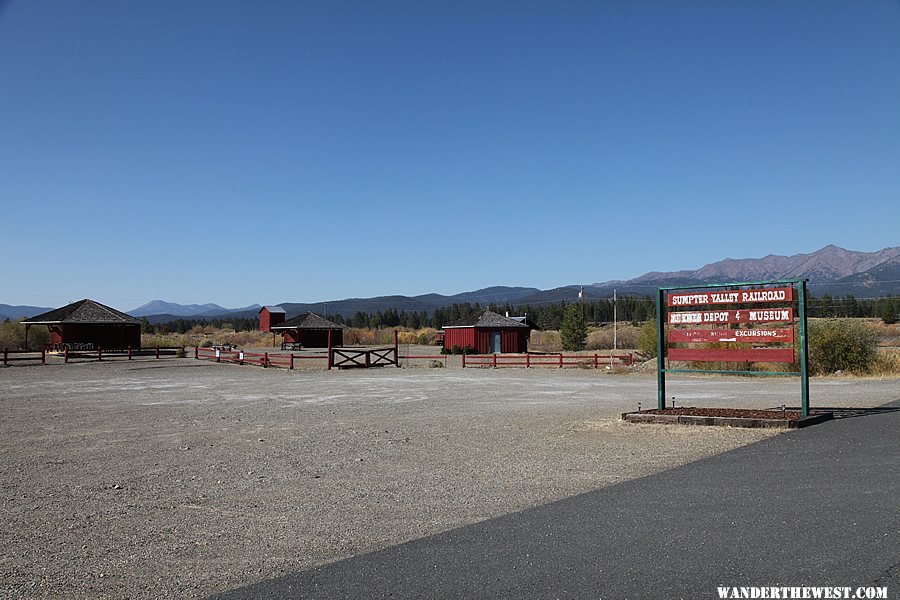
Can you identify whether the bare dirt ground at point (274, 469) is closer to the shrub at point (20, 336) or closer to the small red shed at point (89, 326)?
the small red shed at point (89, 326)

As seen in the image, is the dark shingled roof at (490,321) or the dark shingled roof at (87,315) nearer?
the dark shingled roof at (87,315)

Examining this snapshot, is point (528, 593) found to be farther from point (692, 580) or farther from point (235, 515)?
point (235, 515)

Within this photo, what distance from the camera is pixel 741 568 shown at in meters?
5.26

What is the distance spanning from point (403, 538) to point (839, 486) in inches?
184

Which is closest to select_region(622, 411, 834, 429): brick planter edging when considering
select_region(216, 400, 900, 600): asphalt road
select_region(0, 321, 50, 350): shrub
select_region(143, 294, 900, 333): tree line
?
select_region(216, 400, 900, 600): asphalt road

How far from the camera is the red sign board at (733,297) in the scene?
1454 cm

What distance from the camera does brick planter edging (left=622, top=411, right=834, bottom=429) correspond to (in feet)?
43.0

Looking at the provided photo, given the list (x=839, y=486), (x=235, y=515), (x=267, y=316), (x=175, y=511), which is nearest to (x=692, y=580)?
(x=839, y=486)

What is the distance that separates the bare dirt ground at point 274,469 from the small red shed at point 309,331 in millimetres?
48467

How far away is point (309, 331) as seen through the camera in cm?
7262

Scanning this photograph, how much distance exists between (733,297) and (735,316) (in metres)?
0.39

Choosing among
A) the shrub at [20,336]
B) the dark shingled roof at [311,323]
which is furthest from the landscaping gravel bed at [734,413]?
the dark shingled roof at [311,323]

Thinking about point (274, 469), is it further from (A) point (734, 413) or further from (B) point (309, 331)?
(B) point (309, 331)

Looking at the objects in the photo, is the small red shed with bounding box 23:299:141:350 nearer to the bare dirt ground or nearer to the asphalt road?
the bare dirt ground
